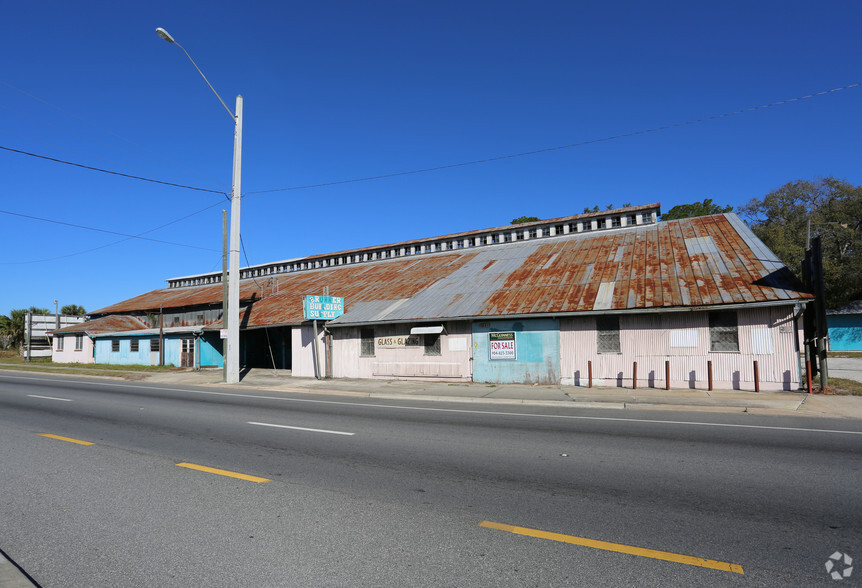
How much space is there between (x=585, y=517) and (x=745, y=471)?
3.09 metres

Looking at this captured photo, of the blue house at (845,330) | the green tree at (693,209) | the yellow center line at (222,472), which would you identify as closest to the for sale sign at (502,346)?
the yellow center line at (222,472)

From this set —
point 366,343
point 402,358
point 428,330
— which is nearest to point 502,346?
point 428,330

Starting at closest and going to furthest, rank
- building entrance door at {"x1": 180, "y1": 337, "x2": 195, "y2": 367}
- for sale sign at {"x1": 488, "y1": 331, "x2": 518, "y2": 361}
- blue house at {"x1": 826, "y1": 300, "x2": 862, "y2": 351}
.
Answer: for sale sign at {"x1": 488, "y1": 331, "x2": 518, "y2": 361} < building entrance door at {"x1": 180, "y1": 337, "x2": 195, "y2": 367} < blue house at {"x1": 826, "y1": 300, "x2": 862, "y2": 351}

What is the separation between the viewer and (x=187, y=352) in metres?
33.0

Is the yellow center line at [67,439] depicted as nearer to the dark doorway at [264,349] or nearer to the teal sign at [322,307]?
the teal sign at [322,307]

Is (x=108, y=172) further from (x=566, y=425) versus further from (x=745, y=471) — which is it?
(x=745, y=471)

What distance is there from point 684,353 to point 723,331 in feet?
4.55

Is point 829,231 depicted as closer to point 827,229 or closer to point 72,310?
point 827,229

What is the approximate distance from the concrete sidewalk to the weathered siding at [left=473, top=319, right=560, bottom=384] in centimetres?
62

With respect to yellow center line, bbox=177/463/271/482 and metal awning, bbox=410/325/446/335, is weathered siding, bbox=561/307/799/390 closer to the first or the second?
metal awning, bbox=410/325/446/335

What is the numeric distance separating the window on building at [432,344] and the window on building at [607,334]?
21.6 ft

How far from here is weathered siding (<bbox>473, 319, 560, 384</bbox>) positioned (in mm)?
18609

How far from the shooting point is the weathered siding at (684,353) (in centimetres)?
1549

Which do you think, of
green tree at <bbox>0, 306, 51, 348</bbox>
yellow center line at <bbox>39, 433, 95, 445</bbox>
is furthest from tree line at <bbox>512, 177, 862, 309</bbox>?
green tree at <bbox>0, 306, 51, 348</bbox>
